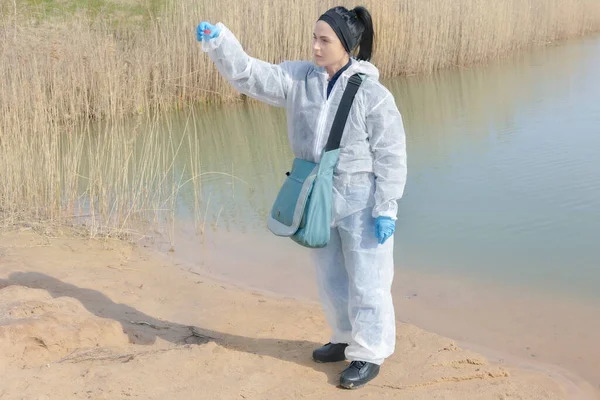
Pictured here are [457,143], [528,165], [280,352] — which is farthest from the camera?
[457,143]

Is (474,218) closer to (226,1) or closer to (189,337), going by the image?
(189,337)

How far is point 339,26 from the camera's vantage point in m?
2.62

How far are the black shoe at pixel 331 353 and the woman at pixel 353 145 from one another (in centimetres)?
18

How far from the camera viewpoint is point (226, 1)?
10.4 metres

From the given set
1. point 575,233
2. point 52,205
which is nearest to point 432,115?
point 575,233

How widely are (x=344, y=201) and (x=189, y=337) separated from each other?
43.0 inches

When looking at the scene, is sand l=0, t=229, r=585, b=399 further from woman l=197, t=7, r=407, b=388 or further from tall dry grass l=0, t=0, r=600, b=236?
tall dry grass l=0, t=0, r=600, b=236

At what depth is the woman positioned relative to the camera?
2.61 m

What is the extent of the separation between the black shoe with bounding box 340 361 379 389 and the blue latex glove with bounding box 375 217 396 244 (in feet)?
1.61

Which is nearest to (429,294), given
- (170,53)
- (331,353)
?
(331,353)

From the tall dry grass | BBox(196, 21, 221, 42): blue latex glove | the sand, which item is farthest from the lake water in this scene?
BBox(196, 21, 221, 42): blue latex glove

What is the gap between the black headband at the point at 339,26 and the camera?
261 cm

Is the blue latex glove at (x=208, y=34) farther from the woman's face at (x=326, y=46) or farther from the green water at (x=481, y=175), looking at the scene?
the green water at (x=481, y=175)

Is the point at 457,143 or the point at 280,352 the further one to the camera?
Answer: the point at 457,143
